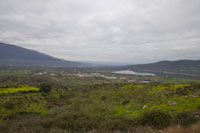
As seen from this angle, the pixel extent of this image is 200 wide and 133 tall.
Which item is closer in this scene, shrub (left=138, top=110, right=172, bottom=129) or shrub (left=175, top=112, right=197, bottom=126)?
shrub (left=175, top=112, right=197, bottom=126)

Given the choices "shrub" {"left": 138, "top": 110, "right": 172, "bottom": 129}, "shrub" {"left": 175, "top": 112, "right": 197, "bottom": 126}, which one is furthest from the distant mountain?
"shrub" {"left": 138, "top": 110, "right": 172, "bottom": 129}

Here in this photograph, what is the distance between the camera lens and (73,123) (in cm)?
597

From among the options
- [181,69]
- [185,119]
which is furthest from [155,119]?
[181,69]

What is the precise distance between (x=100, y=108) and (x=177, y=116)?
5.92m

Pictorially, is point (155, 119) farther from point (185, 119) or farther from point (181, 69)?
point (181, 69)

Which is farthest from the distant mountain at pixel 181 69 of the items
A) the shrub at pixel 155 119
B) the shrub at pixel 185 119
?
the shrub at pixel 155 119

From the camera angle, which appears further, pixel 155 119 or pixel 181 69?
pixel 181 69

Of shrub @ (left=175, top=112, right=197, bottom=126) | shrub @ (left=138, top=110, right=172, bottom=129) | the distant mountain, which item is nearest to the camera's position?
shrub @ (left=175, top=112, right=197, bottom=126)

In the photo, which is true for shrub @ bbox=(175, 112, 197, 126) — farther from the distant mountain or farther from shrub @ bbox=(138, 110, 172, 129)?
the distant mountain

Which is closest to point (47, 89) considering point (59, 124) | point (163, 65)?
point (59, 124)

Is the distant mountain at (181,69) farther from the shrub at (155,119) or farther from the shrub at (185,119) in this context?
the shrub at (155,119)

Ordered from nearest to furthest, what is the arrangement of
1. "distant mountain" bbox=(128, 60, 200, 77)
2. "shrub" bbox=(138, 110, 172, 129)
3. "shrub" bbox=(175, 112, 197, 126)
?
"shrub" bbox=(175, 112, 197, 126) → "shrub" bbox=(138, 110, 172, 129) → "distant mountain" bbox=(128, 60, 200, 77)

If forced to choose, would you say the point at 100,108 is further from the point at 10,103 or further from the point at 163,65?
the point at 163,65

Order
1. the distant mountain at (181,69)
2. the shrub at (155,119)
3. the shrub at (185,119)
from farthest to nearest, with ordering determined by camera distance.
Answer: the distant mountain at (181,69) → the shrub at (155,119) → the shrub at (185,119)
